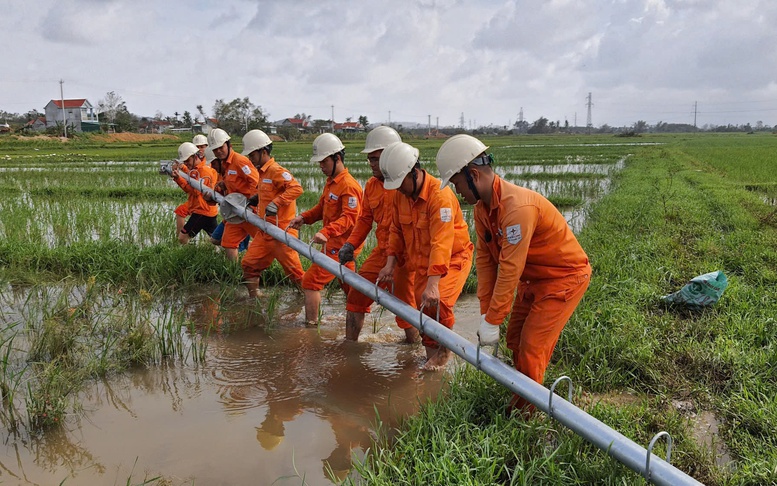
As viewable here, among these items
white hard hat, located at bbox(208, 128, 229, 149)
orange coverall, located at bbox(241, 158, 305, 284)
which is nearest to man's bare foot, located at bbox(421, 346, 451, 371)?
orange coverall, located at bbox(241, 158, 305, 284)

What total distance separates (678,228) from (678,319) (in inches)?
144

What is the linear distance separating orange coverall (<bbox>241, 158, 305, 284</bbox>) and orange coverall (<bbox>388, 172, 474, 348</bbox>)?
1.52m

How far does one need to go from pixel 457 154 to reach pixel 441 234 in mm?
825

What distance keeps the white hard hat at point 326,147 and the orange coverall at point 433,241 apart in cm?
97

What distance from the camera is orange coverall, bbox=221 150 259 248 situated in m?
→ 5.79

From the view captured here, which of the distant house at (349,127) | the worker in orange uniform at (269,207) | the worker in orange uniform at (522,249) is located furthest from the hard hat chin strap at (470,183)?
the distant house at (349,127)

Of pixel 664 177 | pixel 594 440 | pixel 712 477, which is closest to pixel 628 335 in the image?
pixel 712 477

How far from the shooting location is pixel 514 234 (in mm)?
2578

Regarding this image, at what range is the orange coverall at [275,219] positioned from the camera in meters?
5.12

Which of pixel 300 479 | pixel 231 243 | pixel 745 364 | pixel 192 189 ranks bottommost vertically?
pixel 300 479

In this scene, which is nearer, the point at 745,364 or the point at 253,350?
the point at 745,364

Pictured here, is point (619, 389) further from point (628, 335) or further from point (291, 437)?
point (291, 437)

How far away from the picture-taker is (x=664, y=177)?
14625mm

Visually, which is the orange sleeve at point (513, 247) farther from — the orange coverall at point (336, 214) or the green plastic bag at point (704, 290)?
the green plastic bag at point (704, 290)
